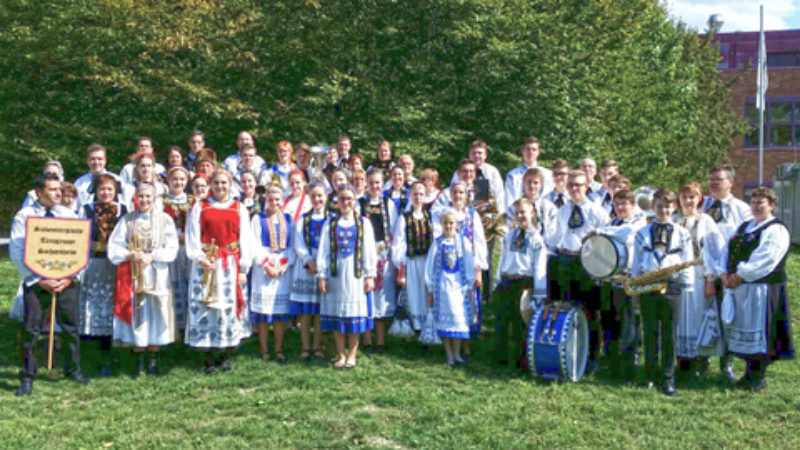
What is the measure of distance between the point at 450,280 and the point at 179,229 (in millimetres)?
2765

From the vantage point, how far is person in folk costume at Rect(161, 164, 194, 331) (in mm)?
6902

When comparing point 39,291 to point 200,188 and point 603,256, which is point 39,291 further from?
point 603,256

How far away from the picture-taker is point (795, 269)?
40.8 ft

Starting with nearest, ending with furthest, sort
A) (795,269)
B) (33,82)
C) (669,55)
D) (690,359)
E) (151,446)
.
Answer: (151,446), (690,359), (795,269), (33,82), (669,55)

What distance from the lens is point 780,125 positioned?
29.7 meters

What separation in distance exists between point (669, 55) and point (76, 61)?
14.7 m

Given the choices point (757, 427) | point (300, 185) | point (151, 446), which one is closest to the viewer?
point (151, 446)

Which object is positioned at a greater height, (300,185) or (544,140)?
(544,140)

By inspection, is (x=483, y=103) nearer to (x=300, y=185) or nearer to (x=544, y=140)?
(x=544, y=140)

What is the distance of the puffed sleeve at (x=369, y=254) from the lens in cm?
664

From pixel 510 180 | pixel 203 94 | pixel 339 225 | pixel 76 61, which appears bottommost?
pixel 339 225

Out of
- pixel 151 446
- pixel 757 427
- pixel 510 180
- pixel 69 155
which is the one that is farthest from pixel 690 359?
pixel 69 155

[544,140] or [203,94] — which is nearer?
[203,94]

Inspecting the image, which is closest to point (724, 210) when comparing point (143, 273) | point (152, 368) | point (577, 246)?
point (577, 246)
